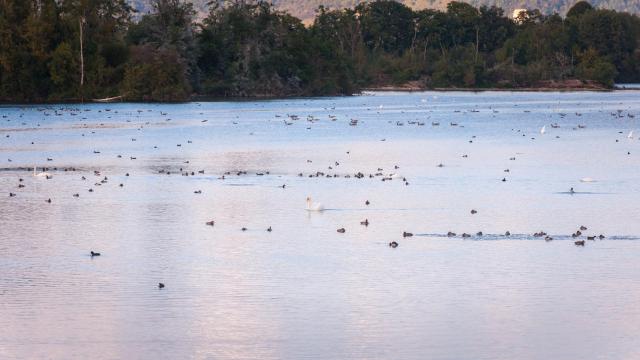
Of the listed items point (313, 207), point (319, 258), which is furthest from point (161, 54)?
point (319, 258)

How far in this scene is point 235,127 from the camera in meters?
74.1

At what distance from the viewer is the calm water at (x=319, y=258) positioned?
16391 millimetres

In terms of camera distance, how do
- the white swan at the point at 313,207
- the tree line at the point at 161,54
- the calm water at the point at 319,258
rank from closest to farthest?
the calm water at the point at 319,258 → the white swan at the point at 313,207 → the tree line at the point at 161,54

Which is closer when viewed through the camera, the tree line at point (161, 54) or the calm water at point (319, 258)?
the calm water at point (319, 258)

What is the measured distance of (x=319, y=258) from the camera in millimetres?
22938

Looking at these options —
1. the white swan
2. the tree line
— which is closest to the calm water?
the white swan

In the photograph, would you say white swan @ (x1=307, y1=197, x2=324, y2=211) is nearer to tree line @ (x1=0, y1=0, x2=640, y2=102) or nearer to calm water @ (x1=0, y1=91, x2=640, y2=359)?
calm water @ (x1=0, y1=91, x2=640, y2=359)

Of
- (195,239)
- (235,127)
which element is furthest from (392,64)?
(195,239)

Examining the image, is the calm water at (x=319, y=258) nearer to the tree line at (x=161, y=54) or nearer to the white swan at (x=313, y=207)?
the white swan at (x=313, y=207)

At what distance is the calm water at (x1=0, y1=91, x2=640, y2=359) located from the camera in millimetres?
16391

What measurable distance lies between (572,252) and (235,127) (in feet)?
170

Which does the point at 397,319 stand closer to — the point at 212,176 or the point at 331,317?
the point at 331,317

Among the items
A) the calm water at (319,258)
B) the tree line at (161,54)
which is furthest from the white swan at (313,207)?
the tree line at (161,54)

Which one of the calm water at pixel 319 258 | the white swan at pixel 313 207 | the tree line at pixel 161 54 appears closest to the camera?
the calm water at pixel 319 258
